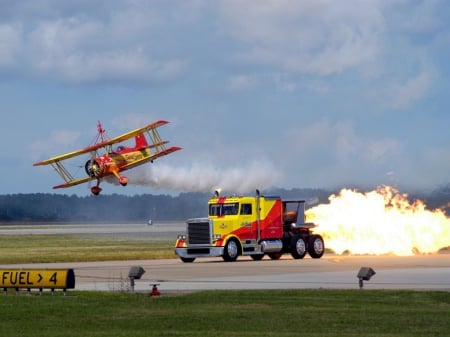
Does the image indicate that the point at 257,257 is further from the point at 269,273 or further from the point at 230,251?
the point at 269,273

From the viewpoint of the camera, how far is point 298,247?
55.0 meters

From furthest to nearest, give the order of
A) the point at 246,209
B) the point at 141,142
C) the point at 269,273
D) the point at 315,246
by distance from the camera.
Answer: the point at 141,142, the point at 315,246, the point at 246,209, the point at 269,273

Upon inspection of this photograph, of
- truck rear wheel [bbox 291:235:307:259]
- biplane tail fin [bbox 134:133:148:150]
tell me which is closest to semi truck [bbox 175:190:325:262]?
truck rear wheel [bbox 291:235:307:259]

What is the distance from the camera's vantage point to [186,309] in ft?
89.4

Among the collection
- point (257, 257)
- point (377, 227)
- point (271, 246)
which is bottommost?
point (257, 257)

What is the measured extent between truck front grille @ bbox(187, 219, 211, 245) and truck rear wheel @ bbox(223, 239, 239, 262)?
36.8 inches

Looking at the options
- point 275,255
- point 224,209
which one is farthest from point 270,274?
point 275,255

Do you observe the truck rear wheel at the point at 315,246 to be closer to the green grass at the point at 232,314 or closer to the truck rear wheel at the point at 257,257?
the truck rear wheel at the point at 257,257

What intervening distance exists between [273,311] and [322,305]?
73.9 inches

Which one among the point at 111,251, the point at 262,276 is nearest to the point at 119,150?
the point at 111,251

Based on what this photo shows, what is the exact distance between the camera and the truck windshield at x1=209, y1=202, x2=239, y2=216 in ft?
177

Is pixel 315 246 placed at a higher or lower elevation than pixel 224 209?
lower

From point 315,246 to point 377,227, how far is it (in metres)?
5.19

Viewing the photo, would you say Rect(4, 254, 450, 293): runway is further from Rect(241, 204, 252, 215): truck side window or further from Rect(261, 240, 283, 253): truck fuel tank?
Rect(241, 204, 252, 215): truck side window
